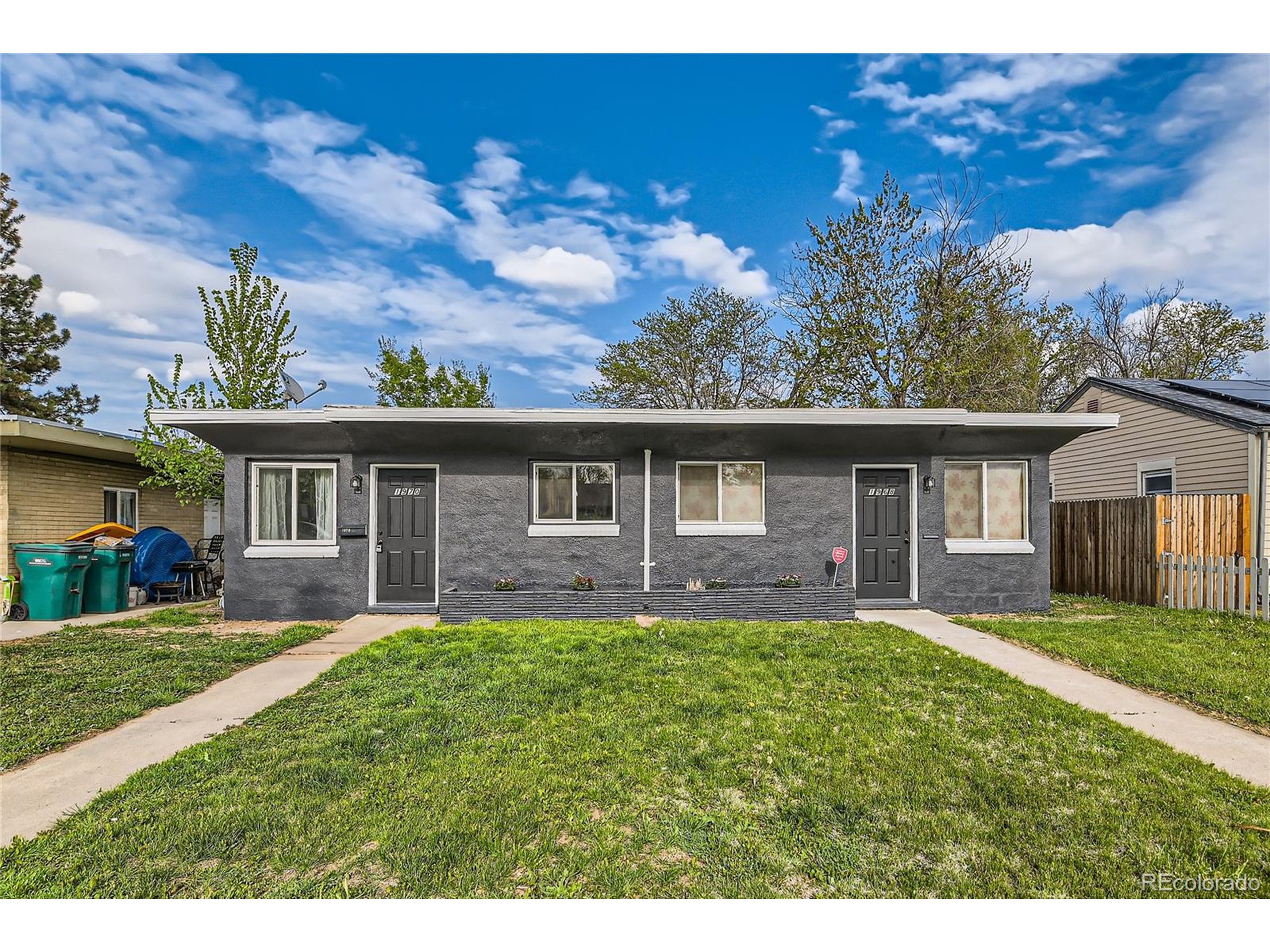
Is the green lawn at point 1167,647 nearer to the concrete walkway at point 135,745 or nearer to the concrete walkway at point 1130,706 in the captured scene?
the concrete walkway at point 1130,706

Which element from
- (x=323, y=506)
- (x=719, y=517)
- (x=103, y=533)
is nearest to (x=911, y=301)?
(x=719, y=517)

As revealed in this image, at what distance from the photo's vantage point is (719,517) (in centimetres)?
845

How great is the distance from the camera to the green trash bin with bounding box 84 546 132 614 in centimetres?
876

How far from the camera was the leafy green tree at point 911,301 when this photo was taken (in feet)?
53.1

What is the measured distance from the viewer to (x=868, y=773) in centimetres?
326

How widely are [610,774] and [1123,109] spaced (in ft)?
24.0

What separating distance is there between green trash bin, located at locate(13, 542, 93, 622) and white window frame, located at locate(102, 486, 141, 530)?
3139 millimetres

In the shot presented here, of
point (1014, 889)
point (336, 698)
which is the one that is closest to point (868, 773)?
point (1014, 889)

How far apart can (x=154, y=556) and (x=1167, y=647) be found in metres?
14.3

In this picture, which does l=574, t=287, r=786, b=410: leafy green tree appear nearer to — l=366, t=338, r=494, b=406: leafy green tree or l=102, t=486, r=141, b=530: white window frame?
l=366, t=338, r=494, b=406: leafy green tree

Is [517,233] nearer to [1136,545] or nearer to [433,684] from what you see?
[433,684]

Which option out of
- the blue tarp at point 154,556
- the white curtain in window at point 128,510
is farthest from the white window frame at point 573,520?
the white curtain in window at point 128,510

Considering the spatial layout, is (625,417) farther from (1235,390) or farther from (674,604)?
(1235,390)

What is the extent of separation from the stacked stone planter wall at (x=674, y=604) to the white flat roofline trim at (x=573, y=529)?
863 millimetres
